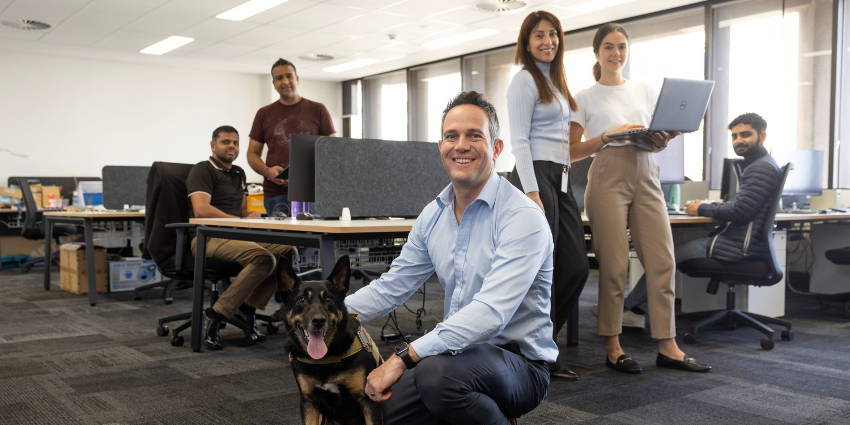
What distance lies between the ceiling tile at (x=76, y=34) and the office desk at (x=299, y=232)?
17.5 ft

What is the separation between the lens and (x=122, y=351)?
3.04 metres

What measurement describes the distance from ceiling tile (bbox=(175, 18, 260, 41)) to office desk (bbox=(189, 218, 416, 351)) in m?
4.57

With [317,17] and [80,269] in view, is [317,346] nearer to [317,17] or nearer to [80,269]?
[80,269]

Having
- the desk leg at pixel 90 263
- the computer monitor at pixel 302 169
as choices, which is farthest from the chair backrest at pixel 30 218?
the computer monitor at pixel 302 169

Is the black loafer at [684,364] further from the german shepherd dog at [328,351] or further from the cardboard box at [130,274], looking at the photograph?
the cardboard box at [130,274]

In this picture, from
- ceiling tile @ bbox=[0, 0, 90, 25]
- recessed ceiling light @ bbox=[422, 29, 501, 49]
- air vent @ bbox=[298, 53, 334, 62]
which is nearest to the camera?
ceiling tile @ bbox=[0, 0, 90, 25]

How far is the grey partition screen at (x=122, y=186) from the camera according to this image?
517cm

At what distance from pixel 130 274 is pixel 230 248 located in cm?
258

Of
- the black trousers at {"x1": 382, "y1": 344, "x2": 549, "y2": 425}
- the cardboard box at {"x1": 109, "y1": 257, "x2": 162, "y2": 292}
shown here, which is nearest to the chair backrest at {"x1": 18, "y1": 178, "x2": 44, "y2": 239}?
the cardboard box at {"x1": 109, "y1": 257, "x2": 162, "y2": 292}

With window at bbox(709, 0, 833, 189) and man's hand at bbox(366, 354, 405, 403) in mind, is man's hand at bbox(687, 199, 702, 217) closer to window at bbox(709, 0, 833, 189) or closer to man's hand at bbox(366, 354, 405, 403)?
window at bbox(709, 0, 833, 189)

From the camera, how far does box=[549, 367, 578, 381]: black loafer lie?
8.01ft

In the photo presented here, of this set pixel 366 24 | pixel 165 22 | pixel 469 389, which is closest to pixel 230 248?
pixel 469 389

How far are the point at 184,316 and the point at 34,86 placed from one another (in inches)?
268

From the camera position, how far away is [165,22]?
22.5ft
